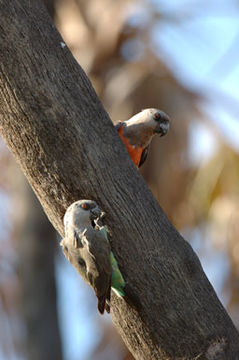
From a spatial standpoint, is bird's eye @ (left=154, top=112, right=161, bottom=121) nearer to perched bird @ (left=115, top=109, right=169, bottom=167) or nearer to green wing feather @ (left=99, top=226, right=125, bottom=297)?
perched bird @ (left=115, top=109, right=169, bottom=167)

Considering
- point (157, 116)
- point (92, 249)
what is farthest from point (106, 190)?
point (157, 116)

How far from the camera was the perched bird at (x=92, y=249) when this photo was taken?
3451 millimetres

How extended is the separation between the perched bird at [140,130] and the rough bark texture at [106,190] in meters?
1.57

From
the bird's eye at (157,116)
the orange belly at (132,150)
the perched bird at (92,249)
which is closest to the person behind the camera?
the perched bird at (92,249)

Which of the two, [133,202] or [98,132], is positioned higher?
[98,132]

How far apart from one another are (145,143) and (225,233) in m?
6.19

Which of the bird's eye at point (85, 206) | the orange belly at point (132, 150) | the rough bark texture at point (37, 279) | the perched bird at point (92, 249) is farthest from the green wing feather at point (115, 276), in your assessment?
the rough bark texture at point (37, 279)

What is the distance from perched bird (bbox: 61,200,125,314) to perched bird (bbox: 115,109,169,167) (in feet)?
5.78

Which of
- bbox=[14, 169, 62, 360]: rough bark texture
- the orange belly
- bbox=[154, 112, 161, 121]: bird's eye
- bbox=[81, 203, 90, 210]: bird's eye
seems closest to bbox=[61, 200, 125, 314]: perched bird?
bbox=[81, 203, 90, 210]: bird's eye

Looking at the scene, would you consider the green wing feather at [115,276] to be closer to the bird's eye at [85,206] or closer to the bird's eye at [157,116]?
the bird's eye at [85,206]

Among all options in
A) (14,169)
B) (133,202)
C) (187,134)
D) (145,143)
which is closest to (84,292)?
(14,169)

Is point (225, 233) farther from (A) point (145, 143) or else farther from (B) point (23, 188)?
(A) point (145, 143)

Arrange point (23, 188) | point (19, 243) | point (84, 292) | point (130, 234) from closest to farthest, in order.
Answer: point (130, 234)
point (19, 243)
point (23, 188)
point (84, 292)

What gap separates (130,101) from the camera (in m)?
11.1
